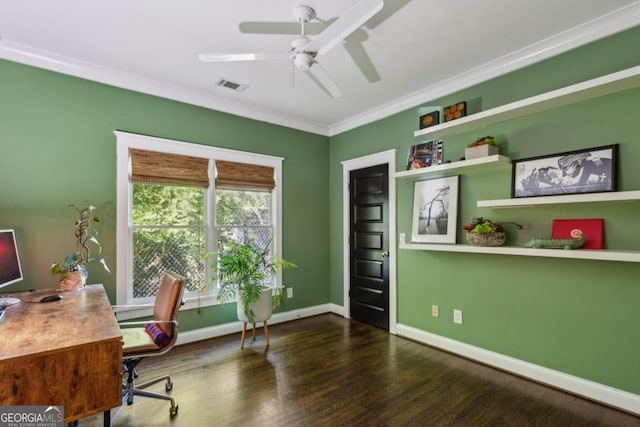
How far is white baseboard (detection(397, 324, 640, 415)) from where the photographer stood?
7.00ft

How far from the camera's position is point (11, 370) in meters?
1.22

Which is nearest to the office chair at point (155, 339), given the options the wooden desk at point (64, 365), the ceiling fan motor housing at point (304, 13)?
the wooden desk at point (64, 365)

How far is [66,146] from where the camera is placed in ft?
9.15

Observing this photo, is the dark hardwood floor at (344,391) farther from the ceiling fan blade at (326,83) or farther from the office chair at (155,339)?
the ceiling fan blade at (326,83)

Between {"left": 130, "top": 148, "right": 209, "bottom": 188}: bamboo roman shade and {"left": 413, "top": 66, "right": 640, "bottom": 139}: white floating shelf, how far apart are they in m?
2.43

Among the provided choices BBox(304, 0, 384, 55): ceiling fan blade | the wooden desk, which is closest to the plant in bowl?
BBox(304, 0, 384, 55): ceiling fan blade

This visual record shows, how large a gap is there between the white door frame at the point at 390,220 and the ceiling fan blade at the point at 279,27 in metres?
1.80

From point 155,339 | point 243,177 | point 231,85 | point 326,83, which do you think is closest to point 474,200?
point 326,83

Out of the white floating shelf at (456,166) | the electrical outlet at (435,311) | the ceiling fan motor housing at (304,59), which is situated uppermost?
the ceiling fan motor housing at (304,59)

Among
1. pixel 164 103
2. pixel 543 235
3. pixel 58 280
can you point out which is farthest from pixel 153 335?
pixel 543 235

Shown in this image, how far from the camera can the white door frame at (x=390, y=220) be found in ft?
12.1

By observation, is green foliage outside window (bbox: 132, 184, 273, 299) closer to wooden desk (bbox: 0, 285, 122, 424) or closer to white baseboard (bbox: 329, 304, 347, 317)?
wooden desk (bbox: 0, 285, 122, 424)

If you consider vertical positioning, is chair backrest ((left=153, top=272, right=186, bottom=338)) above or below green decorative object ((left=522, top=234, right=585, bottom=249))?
below

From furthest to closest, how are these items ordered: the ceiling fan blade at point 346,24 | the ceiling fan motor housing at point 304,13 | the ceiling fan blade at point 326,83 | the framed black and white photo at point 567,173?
1. the ceiling fan blade at point 326,83
2. the framed black and white photo at point 567,173
3. the ceiling fan motor housing at point 304,13
4. the ceiling fan blade at point 346,24
